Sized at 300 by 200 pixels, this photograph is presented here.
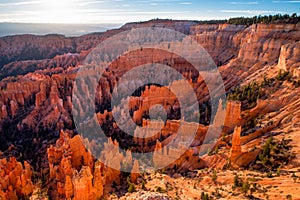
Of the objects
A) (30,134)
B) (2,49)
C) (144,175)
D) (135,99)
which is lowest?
(30,134)

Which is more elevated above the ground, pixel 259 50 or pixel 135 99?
pixel 259 50

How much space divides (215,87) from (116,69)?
71.9 feet

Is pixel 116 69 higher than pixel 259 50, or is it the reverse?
pixel 259 50

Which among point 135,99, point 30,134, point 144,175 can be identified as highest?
point 135,99

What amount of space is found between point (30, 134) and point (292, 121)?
33509 millimetres

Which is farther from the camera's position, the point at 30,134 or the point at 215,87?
the point at 215,87

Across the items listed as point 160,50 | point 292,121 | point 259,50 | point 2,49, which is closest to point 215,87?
point 259,50

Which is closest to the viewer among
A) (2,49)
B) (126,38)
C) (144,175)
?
(144,175)

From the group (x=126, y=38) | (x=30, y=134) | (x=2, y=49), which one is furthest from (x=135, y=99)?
(x=2, y=49)

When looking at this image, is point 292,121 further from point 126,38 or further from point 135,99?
point 126,38

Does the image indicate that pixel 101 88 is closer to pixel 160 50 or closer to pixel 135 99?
pixel 135 99

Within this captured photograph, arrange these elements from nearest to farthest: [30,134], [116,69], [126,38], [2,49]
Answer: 1. [30,134]
2. [116,69]
3. [126,38]
4. [2,49]

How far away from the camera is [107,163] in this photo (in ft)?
76.2

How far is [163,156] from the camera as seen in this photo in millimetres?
25734
